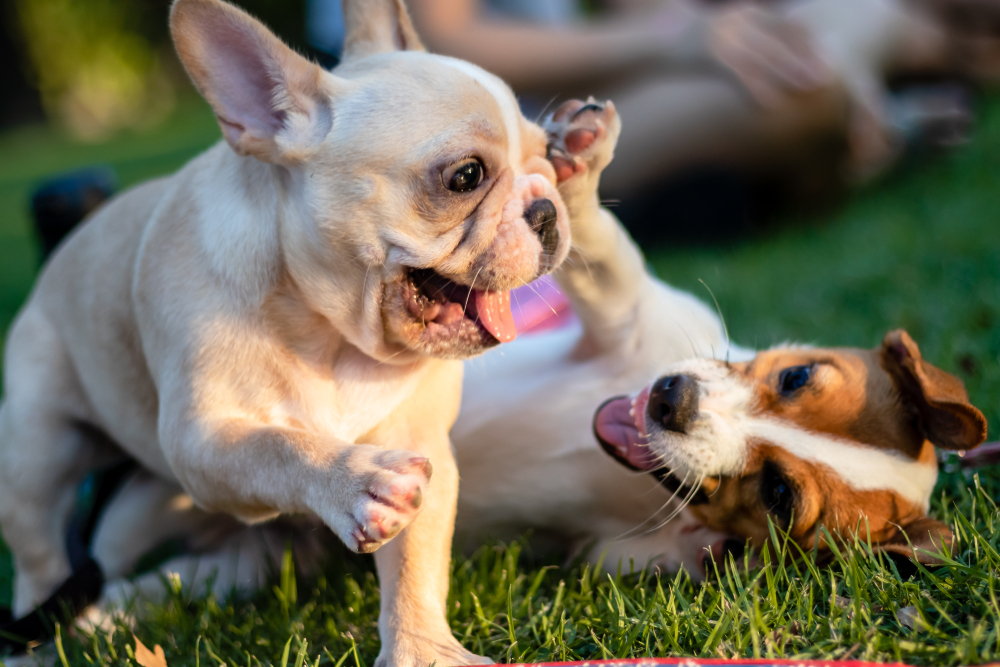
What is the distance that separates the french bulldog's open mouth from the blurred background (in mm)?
1613

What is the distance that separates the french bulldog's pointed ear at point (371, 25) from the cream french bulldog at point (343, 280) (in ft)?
0.43

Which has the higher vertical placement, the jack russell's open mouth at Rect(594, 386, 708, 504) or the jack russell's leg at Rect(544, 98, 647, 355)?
the jack russell's leg at Rect(544, 98, 647, 355)

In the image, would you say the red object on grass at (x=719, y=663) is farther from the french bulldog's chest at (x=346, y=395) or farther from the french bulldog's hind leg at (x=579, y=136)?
the french bulldog's hind leg at (x=579, y=136)

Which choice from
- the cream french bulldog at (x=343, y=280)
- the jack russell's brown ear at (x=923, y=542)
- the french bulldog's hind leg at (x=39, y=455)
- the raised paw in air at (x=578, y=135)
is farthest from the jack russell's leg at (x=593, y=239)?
the french bulldog's hind leg at (x=39, y=455)

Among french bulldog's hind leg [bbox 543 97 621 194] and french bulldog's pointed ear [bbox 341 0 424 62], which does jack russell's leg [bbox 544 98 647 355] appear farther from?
french bulldog's pointed ear [bbox 341 0 424 62]

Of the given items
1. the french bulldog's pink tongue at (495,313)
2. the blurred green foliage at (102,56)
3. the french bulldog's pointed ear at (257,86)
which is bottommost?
the blurred green foliage at (102,56)

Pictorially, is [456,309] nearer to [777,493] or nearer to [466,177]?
[466,177]

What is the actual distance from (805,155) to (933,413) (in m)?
4.52

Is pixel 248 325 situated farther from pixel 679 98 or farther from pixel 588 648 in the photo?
pixel 679 98

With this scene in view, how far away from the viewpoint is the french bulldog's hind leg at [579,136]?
270 cm

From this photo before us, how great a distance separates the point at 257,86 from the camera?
7.43ft

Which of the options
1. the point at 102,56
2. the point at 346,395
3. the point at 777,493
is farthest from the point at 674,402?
the point at 102,56

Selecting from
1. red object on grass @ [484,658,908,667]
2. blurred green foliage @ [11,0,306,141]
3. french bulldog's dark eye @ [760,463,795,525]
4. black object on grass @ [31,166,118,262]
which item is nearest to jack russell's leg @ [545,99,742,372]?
french bulldog's dark eye @ [760,463,795,525]

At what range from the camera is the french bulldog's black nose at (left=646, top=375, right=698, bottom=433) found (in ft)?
8.61
